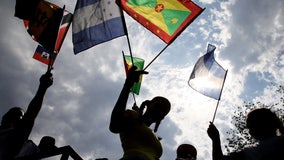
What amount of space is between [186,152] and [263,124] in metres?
1.53

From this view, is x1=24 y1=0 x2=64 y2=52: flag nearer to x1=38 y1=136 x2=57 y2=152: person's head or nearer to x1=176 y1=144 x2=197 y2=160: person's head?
x1=38 y1=136 x2=57 y2=152: person's head

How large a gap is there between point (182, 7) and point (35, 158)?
3945mm

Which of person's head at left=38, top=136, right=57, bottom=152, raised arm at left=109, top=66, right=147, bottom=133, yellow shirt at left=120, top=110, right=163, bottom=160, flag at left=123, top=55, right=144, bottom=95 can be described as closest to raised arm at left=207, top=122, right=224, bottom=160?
yellow shirt at left=120, top=110, right=163, bottom=160

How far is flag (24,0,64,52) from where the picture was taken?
4852 millimetres

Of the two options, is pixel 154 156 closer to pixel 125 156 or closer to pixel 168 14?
pixel 125 156

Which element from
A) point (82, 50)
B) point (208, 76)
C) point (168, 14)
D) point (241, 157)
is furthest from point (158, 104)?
point (208, 76)

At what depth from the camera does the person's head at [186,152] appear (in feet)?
14.1

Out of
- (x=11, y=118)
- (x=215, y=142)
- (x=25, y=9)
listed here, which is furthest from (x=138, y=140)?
(x=25, y=9)

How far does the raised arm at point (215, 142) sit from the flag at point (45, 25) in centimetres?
289

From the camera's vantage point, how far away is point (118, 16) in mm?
5562

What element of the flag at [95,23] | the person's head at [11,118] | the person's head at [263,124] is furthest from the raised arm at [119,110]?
the flag at [95,23]

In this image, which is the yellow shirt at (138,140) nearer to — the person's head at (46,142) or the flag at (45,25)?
the flag at (45,25)

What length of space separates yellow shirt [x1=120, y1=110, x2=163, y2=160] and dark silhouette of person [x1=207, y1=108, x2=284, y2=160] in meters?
0.96

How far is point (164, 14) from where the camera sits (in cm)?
562
